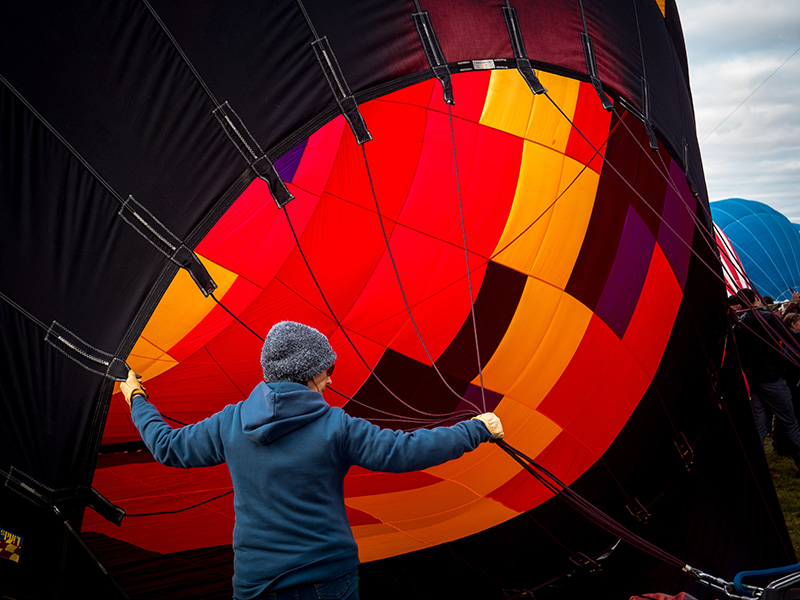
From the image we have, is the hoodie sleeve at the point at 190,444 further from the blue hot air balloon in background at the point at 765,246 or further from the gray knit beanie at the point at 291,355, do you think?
the blue hot air balloon in background at the point at 765,246

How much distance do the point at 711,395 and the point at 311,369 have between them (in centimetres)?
319

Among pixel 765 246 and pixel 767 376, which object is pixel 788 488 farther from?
pixel 765 246

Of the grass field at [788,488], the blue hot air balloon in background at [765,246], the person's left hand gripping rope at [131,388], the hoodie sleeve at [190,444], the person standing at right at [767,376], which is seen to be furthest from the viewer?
the blue hot air balloon in background at [765,246]

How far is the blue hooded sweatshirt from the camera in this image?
1.33m

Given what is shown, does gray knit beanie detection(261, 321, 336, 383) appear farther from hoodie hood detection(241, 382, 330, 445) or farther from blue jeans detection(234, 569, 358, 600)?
blue jeans detection(234, 569, 358, 600)

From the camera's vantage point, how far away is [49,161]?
1.59 meters

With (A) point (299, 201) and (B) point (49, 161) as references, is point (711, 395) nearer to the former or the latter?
(A) point (299, 201)

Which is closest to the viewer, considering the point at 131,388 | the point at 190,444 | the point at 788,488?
the point at 190,444

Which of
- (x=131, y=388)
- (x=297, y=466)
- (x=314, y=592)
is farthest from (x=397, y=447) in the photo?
(x=131, y=388)

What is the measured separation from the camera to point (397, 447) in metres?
1.34

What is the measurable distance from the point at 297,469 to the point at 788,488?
15.3 ft

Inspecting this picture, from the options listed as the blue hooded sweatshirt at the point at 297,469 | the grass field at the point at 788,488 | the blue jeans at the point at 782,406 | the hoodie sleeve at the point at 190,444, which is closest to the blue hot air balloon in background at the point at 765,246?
the grass field at the point at 788,488

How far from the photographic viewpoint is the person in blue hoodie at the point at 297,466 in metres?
1.33

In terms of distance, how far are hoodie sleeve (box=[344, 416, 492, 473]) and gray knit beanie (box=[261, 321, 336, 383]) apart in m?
0.14
